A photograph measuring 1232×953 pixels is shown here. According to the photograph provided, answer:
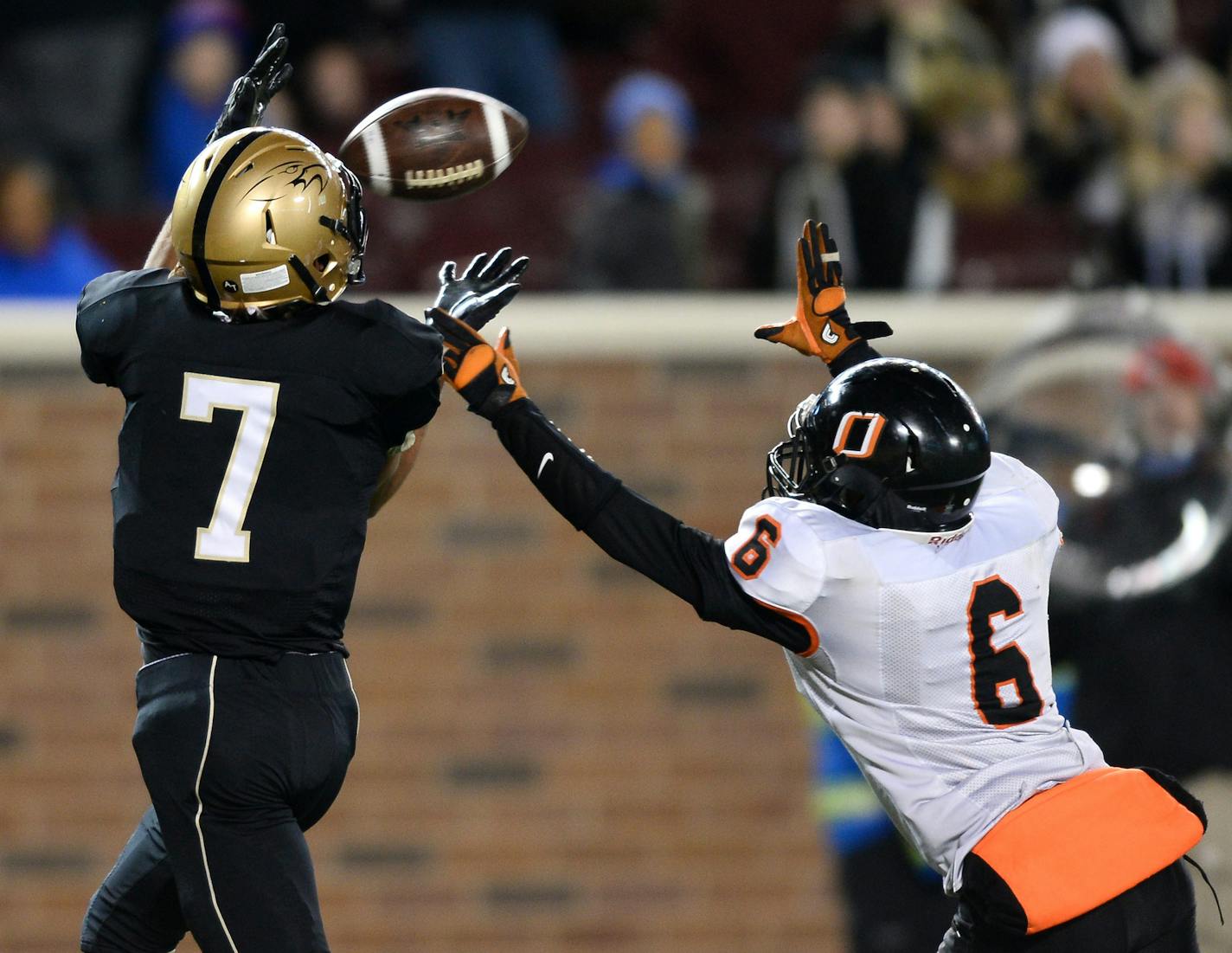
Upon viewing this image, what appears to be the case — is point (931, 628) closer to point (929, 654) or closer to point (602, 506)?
point (929, 654)

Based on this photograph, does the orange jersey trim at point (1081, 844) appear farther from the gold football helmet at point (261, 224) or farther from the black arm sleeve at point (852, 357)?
the gold football helmet at point (261, 224)

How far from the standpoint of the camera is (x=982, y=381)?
6551 millimetres

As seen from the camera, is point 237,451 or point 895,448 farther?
point 895,448

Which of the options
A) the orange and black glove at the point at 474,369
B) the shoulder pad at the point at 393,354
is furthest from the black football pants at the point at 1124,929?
the shoulder pad at the point at 393,354

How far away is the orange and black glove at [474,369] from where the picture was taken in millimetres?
3428

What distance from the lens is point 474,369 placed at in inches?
135


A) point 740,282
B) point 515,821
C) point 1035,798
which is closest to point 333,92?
point 740,282

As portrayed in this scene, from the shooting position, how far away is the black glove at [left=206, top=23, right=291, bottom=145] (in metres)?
3.61

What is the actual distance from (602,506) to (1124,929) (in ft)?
3.79

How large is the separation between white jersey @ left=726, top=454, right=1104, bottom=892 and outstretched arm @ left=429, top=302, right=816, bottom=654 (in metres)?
0.06

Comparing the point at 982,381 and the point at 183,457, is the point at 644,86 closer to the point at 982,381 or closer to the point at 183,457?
the point at 982,381

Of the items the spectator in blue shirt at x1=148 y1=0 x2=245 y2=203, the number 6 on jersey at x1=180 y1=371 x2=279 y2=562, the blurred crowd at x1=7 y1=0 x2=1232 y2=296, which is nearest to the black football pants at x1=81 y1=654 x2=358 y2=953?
the number 6 on jersey at x1=180 y1=371 x2=279 y2=562

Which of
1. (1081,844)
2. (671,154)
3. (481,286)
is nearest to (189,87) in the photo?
(671,154)

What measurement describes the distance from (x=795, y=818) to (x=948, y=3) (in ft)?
11.4
